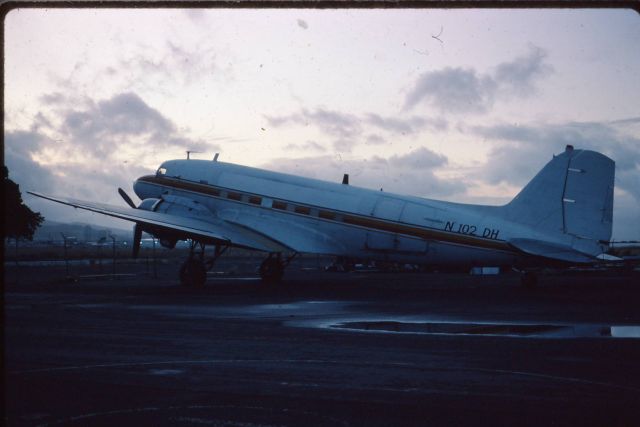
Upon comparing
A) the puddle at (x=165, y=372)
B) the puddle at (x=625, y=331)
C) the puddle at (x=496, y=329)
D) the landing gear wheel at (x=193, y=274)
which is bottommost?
the puddle at (x=165, y=372)

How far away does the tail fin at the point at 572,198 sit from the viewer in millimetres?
26453

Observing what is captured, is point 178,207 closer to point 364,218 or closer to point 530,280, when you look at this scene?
point 364,218

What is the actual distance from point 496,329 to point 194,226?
16.4 metres

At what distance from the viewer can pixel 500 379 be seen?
32.6ft

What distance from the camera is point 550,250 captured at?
2642cm

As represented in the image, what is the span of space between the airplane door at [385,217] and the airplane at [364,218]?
0.04m

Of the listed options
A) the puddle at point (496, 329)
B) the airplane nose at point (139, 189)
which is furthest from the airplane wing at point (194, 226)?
the puddle at point (496, 329)

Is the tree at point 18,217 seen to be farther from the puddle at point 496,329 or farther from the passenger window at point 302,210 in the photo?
the puddle at point 496,329

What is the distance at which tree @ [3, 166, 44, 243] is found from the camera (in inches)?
2689

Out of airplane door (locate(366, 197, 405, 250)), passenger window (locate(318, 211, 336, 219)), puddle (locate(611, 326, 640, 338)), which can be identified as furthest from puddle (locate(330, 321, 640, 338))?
passenger window (locate(318, 211, 336, 219))

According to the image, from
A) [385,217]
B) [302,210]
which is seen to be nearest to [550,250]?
[385,217]

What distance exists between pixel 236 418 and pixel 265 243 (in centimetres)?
2278

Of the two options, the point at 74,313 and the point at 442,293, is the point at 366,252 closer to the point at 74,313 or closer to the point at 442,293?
the point at 442,293

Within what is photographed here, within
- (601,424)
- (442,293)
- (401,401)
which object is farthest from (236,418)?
(442,293)
